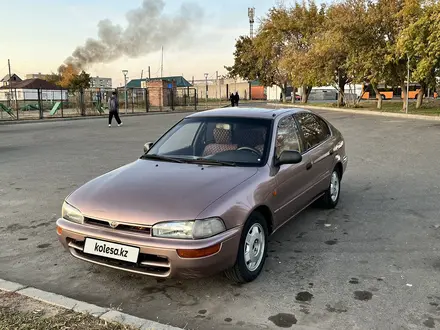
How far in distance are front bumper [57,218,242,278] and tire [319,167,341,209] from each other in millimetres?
2694

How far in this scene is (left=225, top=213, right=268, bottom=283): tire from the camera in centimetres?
351

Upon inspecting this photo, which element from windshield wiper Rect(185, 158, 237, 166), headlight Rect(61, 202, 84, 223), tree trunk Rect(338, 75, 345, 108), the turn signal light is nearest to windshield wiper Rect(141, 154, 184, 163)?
windshield wiper Rect(185, 158, 237, 166)

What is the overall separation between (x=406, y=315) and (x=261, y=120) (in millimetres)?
2389

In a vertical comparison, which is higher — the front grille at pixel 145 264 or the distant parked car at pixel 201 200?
the distant parked car at pixel 201 200

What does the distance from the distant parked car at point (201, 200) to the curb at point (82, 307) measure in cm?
35

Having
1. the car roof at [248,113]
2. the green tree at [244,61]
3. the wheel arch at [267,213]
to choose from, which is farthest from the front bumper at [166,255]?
the green tree at [244,61]

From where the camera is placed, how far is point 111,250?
3.31m

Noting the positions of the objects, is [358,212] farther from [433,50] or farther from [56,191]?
[433,50]

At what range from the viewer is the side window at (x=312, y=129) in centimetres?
517

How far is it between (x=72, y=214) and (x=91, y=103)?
30226 millimetres

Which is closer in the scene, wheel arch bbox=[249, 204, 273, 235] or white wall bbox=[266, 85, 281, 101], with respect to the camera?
wheel arch bbox=[249, 204, 273, 235]

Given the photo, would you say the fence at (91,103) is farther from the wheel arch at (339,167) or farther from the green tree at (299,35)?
the wheel arch at (339,167)

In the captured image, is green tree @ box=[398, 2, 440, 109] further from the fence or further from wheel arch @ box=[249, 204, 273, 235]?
wheel arch @ box=[249, 204, 273, 235]

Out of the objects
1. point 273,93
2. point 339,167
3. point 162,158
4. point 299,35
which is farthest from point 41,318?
point 273,93
